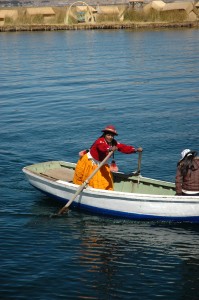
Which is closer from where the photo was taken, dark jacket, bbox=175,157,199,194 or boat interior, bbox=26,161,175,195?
dark jacket, bbox=175,157,199,194

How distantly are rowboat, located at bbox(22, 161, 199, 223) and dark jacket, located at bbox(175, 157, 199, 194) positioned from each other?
0.35 metres

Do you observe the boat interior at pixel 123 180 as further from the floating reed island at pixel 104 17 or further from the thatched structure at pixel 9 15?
the thatched structure at pixel 9 15

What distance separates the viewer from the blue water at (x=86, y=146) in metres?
12.2

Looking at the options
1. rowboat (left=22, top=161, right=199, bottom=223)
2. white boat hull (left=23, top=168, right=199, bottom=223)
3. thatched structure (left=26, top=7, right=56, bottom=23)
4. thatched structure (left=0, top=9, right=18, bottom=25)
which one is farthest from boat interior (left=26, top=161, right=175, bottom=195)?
thatched structure (left=0, top=9, right=18, bottom=25)

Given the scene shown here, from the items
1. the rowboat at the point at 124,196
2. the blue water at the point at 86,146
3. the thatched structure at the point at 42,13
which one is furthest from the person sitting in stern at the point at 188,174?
the thatched structure at the point at 42,13

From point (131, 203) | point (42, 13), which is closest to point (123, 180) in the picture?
point (131, 203)

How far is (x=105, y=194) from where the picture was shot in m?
14.9

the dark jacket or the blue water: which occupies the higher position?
the dark jacket

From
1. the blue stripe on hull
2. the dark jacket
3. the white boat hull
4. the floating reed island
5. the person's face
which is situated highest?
the floating reed island

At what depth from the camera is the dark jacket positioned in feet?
46.2

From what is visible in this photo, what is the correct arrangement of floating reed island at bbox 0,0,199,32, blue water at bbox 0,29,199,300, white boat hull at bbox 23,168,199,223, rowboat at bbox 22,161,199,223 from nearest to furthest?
blue water at bbox 0,29,199,300 < white boat hull at bbox 23,168,199,223 < rowboat at bbox 22,161,199,223 < floating reed island at bbox 0,0,199,32

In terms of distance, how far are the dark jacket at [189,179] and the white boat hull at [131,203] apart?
1.17ft

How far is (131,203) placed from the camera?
48.3ft

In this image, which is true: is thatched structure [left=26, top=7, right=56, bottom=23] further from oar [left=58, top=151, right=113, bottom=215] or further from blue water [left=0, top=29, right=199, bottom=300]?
oar [left=58, top=151, right=113, bottom=215]
